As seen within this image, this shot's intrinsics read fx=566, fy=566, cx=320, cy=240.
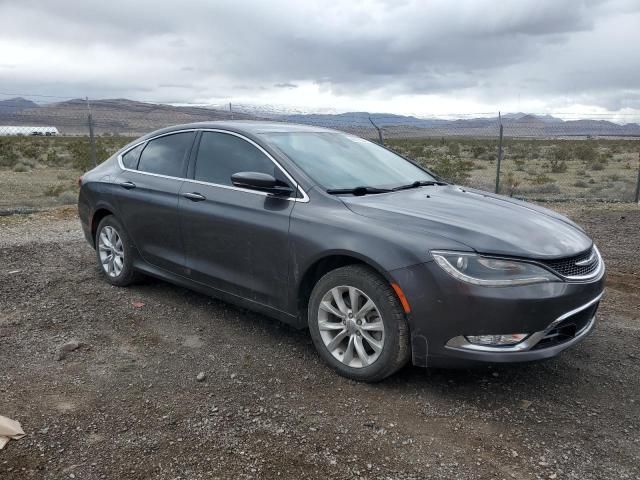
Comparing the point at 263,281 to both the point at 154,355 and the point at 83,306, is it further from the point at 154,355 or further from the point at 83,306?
the point at 83,306

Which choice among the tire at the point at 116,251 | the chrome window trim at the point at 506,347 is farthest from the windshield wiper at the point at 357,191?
the tire at the point at 116,251

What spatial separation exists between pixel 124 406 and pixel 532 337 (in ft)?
7.85

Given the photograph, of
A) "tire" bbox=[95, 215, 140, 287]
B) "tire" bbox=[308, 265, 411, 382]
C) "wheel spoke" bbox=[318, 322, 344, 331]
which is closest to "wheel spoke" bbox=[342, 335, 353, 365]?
"tire" bbox=[308, 265, 411, 382]

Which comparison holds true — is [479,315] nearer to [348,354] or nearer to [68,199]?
[348,354]

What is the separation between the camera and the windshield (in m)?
4.07

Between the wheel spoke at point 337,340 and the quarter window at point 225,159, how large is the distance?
1.21 m

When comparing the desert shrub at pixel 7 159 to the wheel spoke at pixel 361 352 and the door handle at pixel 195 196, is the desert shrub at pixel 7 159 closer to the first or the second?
the door handle at pixel 195 196

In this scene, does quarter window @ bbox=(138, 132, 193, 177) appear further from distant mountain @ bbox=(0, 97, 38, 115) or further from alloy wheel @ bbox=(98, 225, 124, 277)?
distant mountain @ bbox=(0, 97, 38, 115)

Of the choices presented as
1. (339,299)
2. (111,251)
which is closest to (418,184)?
(339,299)

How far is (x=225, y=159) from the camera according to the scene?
4453mm

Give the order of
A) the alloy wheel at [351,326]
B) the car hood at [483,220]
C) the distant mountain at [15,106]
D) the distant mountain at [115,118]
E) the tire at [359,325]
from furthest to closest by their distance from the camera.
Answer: the distant mountain at [15,106], the distant mountain at [115,118], the alloy wheel at [351,326], the tire at [359,325], the car hood at [483,220]

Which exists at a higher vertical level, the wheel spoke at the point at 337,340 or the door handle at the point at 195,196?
the door handle at the point at 195,196

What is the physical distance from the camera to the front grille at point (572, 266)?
129 inches

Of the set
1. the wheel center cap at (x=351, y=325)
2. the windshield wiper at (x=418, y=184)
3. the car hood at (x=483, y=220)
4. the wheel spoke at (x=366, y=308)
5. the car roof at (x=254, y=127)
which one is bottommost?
the wheel center cap at (x=351, y=325)
